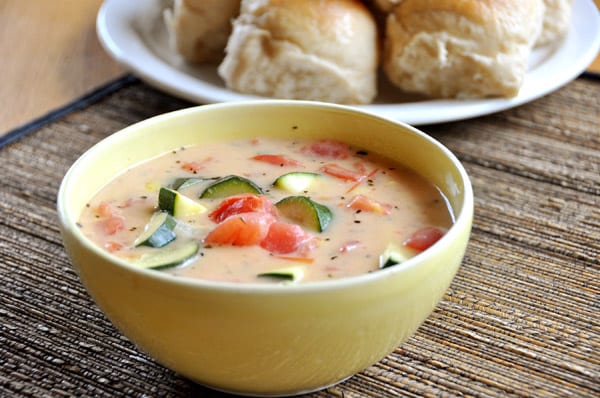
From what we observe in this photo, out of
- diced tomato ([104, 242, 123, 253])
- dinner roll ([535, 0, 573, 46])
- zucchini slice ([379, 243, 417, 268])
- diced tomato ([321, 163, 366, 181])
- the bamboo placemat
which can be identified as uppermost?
zucchini slice ([379, 243, 417, 268])

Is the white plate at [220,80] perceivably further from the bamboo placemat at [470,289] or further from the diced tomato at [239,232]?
the diced tomato at [239,232]

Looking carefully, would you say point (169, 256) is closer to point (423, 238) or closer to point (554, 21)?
point (423, 238)

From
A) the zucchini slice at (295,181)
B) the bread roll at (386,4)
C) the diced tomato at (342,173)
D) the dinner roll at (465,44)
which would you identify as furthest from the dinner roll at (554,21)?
the zucchini slice at (295,181)

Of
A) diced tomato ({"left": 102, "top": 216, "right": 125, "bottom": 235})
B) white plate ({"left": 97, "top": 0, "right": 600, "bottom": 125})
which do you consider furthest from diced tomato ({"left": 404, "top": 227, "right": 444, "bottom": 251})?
white plate ({"left": 97, "top": 0, "right": 600, "bottom": 125})

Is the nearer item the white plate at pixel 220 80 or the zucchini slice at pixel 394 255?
the zucchini slice at pixel 394 255

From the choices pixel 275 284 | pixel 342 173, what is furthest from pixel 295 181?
pixel 275 284

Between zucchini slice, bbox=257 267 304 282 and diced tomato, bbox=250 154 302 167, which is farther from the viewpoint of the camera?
diced tomato, bbox=250 154 302 167

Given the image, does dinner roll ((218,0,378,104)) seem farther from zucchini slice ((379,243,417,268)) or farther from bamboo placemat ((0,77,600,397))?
zucchini slice ((379,243,417,268))
